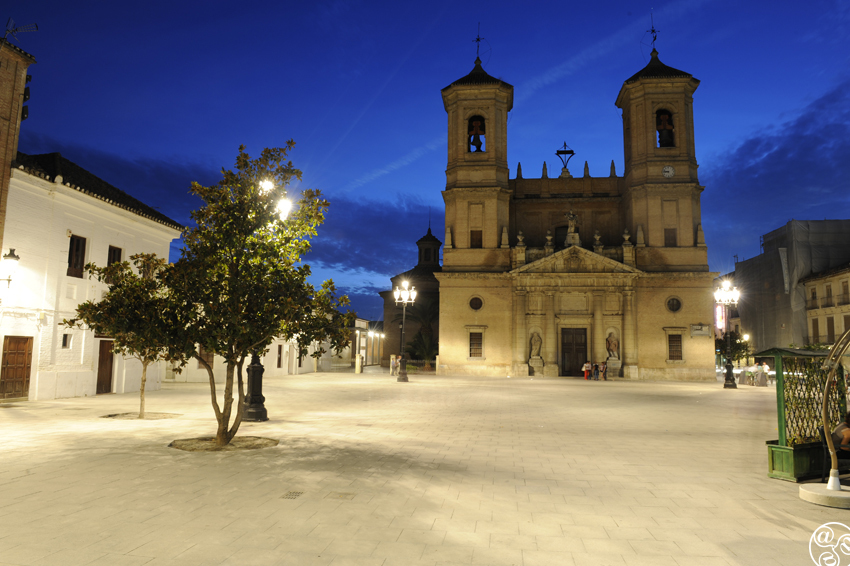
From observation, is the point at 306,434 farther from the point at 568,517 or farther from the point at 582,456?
the point at 568,517

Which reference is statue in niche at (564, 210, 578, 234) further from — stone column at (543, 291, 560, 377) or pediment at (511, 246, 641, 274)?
stone column at (543, 291, 560, 377)

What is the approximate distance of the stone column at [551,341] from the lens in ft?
126

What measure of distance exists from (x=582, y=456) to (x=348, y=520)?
515cm

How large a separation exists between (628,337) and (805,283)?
57.4 feet

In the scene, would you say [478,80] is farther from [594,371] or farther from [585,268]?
[594,371]

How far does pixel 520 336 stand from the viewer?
3909 cm

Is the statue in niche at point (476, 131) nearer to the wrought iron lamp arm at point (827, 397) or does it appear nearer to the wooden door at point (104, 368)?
the wooden door at point (104, 368)

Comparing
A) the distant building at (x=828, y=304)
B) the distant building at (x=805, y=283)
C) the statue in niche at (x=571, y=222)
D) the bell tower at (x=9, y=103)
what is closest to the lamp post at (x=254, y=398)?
the bell tower at (x=9, y=103)

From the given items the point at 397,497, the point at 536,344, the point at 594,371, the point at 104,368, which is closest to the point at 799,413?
the point at 397,497

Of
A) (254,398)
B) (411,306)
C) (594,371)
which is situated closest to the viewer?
(254,398)

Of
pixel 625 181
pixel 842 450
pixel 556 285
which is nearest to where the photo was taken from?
pixel 842 450

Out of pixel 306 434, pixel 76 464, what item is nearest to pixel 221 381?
pixel 306 434

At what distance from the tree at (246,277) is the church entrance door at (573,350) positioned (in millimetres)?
31908

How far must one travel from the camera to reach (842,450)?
7.39m
